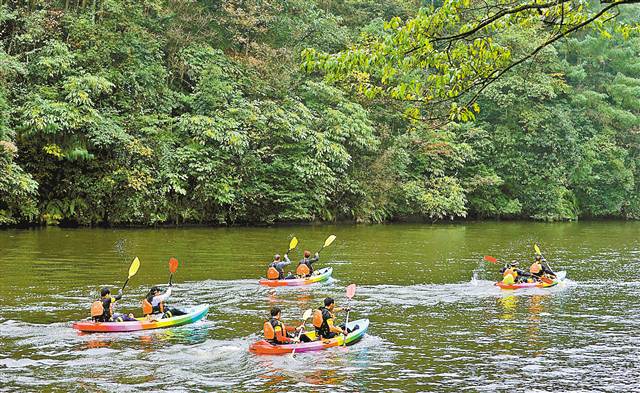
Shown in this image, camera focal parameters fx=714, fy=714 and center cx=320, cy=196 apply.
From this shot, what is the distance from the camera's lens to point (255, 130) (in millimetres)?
34969

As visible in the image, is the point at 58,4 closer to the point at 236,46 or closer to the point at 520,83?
the point at 236,46

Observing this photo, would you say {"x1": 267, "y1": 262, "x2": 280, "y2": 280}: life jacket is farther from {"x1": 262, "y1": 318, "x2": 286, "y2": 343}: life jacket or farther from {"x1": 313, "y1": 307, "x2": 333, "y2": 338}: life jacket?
{"x1": 262, "y1": 318, "x2": 286, "y2": 343}: life jacket

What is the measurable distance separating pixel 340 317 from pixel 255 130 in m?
20.3

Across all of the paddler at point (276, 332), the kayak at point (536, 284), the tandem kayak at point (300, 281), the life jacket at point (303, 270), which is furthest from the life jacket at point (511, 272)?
the paddler at point (276, 332)

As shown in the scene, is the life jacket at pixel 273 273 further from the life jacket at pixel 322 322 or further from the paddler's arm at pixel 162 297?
the life jacket at pixel 322 322

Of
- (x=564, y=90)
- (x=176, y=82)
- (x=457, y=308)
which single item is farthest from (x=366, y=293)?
(x=564, y=90)

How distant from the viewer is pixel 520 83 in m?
44.3

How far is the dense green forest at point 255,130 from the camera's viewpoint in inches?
1209

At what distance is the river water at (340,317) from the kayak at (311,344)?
0.56 ft

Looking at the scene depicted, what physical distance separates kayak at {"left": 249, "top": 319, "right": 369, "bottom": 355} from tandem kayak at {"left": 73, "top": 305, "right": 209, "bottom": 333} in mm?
2703

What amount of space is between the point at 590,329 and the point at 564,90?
3488cm

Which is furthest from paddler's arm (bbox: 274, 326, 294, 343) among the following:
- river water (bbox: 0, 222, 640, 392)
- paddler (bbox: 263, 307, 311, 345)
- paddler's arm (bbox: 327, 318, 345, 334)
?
paddler's arm (bbox: 327, 318, 345, 334)

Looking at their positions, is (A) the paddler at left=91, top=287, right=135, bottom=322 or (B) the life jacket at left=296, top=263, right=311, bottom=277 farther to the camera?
(B) the life jacket at left=296, top=263, right=311, bottom=277

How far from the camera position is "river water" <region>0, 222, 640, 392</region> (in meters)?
11.1
